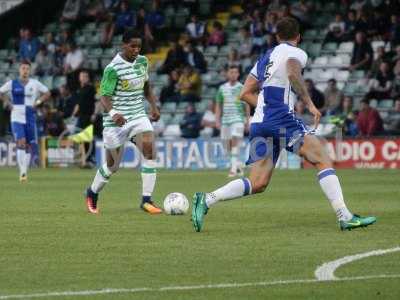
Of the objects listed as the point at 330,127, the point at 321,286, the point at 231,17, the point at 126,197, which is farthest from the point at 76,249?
the point at 231,17

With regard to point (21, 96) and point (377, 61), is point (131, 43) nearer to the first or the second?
point (21, 96)

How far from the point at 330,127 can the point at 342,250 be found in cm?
1896

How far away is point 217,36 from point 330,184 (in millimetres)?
21846

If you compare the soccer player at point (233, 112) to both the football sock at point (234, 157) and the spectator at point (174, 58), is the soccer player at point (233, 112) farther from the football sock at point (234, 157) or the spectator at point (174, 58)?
the spectator at point (174, 58)

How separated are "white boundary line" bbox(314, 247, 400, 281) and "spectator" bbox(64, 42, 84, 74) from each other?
25.2m

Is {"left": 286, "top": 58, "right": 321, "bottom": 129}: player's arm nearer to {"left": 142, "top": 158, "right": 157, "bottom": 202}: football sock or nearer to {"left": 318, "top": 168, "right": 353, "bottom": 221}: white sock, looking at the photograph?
{"left": 318, "top": 168, "right": 353, "bottom": 221}: white sock

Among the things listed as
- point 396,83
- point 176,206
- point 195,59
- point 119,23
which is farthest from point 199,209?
point 119,23

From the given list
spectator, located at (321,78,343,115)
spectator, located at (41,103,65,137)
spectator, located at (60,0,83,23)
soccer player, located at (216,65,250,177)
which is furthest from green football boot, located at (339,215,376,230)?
Result: spectator, located at (60,0,83,23)

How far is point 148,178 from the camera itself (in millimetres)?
15312

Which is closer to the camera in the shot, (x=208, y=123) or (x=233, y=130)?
(x=233, y=130)

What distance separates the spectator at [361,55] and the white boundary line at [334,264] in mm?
19925

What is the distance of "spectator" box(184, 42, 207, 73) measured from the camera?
3291cm

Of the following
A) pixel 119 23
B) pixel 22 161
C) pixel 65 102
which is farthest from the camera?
pixel 119 23

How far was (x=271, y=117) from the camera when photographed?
1249cm
